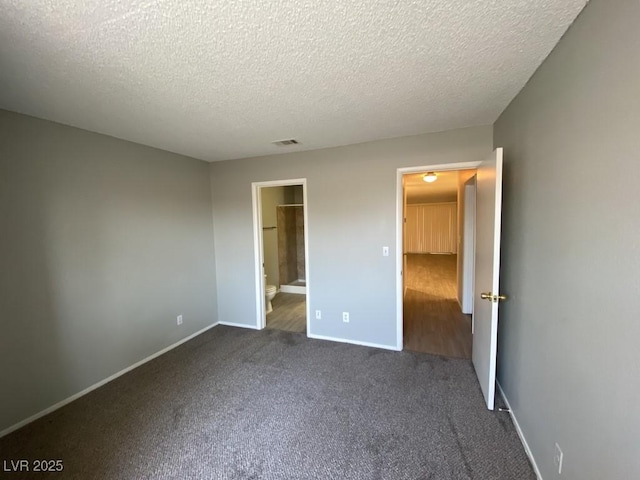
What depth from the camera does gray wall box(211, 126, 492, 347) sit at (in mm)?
2861

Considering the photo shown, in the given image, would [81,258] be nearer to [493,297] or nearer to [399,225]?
[399,225]

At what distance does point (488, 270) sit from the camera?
2105 millimetres

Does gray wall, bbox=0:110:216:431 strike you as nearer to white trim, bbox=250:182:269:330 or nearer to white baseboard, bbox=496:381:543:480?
white trim, bbox=250:182:269:330

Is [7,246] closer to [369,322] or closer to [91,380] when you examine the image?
[91,380]

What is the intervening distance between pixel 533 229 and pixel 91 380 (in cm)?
365

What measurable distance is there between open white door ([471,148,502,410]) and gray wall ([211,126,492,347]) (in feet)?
2.10

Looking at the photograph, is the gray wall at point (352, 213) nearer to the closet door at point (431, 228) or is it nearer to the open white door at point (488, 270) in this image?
the open white door at point (488, 270)

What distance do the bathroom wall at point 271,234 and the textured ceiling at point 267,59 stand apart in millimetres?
3048

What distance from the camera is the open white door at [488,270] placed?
193 centimetres

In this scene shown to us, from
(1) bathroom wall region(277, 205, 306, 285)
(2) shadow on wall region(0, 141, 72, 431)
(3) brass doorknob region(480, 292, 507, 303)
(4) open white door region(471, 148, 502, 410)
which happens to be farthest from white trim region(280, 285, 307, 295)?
(3) brass doorknob region(480, 292, 507, 303)

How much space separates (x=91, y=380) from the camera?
2463mm

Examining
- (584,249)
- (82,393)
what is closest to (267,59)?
(584,249)

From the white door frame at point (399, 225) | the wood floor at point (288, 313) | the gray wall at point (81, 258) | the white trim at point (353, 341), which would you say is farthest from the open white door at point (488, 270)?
the gray wall at point (81, 258)

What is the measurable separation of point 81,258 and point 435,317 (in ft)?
13.9
